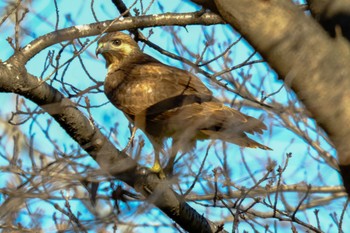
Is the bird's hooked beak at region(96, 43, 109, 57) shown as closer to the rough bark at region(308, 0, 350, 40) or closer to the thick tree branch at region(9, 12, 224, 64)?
the thick tree branch at region(9, 12, 224, 64)

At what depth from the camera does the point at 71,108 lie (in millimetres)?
3906

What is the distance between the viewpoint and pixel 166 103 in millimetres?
5953

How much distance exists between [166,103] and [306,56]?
3.80 metres

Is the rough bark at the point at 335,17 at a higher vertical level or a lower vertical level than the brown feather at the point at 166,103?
lower

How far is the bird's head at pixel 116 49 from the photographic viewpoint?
7.27 m

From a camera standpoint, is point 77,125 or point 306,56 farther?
point 77,125

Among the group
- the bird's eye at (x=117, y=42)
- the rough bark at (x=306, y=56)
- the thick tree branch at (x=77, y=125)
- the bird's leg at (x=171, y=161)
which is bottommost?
the rough bark at (x=306, y=56)

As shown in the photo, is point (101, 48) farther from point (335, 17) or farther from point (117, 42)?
point (335, 17)

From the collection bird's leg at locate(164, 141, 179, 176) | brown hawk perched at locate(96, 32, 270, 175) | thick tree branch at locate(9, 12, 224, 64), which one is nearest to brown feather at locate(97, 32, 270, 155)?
brown hawk perched at locate(96, 32, 270, 175)

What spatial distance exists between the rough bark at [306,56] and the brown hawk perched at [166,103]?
2.34 meters

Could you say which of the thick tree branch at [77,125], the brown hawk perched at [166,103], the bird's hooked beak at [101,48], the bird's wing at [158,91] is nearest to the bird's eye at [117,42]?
the bird's hooked beak at [101,48]

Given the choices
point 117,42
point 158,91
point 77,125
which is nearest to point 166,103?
point 158,91

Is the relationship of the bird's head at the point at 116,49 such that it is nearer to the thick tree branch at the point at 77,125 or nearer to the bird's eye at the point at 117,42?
the bird's eye at the point at 117,42

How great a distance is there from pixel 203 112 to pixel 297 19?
3283mm
